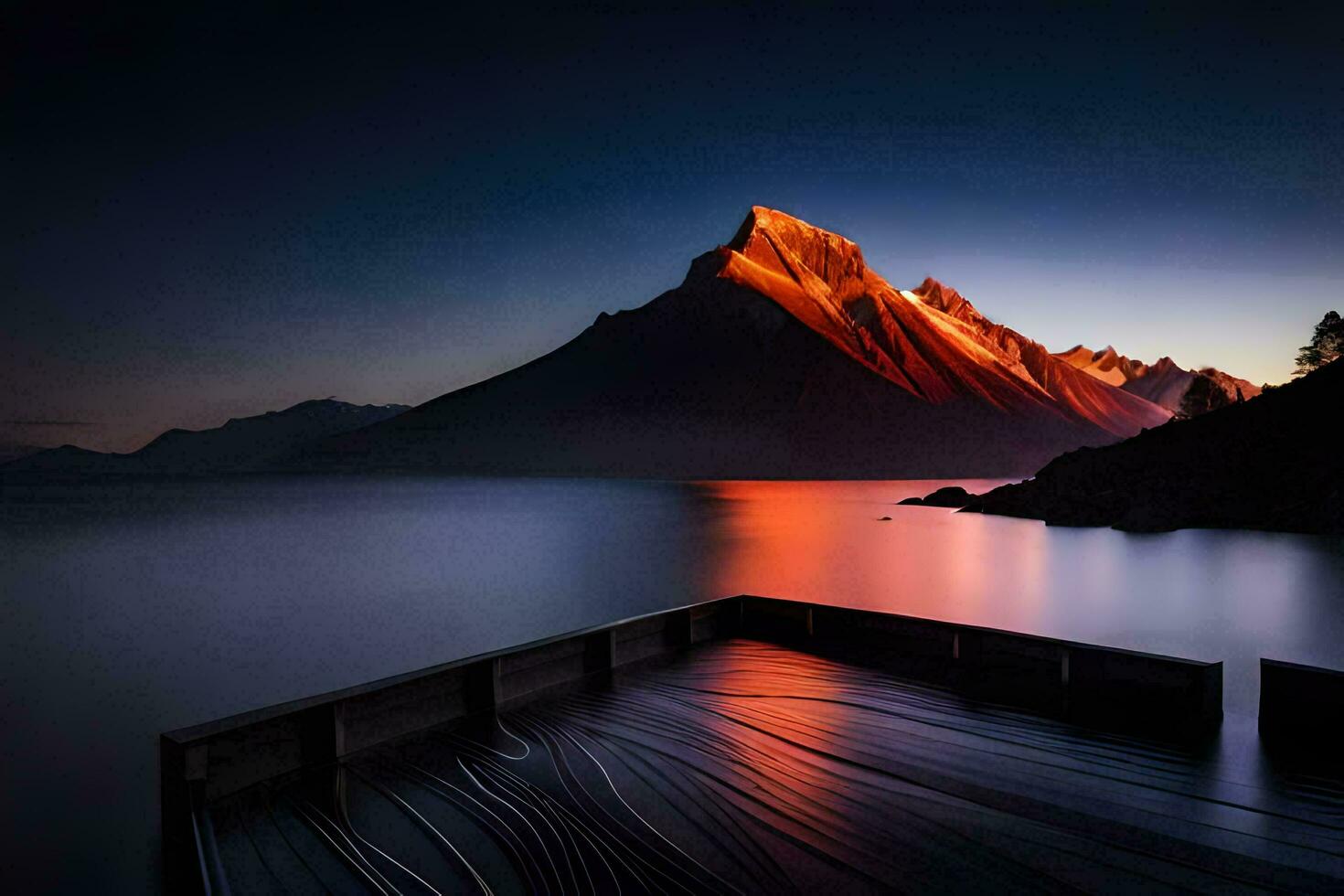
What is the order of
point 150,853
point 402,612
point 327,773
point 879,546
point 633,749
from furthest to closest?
point 879,546
point 402,612
point 150,853
point 633,749
point 327,773

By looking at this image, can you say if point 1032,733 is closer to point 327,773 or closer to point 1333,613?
point 327,773

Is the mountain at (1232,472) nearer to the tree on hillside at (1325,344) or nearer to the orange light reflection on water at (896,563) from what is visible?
the orange light reflection on water at (896,563)

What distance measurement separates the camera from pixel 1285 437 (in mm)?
38656

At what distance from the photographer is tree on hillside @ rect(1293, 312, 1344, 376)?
5421 centimetres

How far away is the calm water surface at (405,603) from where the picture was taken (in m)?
11.2

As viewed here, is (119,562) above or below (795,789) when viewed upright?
below

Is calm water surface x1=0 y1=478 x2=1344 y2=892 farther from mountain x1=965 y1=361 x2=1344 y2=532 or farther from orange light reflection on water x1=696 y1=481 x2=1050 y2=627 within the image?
mountain x1=965 y1=361 x2=1344 y2=532

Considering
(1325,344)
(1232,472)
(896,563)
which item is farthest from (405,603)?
(1325,344)

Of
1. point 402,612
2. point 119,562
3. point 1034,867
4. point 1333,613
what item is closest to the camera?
point 1034,867

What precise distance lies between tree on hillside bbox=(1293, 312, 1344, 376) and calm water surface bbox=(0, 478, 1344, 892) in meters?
25.0

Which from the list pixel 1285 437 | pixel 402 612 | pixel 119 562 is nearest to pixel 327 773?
pixel 402 612

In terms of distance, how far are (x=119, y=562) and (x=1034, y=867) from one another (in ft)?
153

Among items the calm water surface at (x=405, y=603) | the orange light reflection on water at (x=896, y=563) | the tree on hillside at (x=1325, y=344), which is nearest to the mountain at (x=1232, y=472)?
the calm water surface at (x=405, y=603)

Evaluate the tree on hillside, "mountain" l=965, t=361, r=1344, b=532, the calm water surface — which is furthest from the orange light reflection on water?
the tree on hillside
